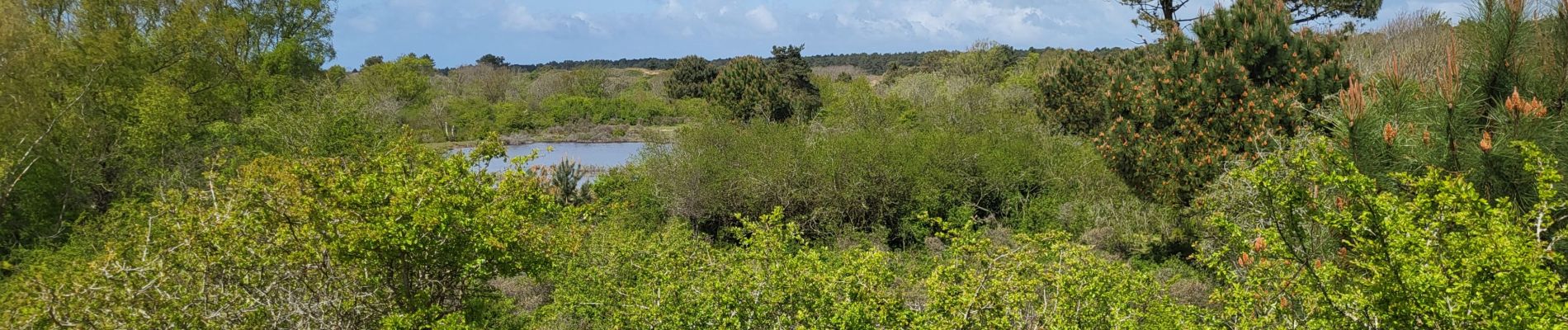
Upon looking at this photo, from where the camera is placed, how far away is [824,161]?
18578 millimetres

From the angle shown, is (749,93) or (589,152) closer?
(749,93)

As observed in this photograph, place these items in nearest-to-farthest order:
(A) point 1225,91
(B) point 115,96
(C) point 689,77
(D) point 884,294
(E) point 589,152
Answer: (D) point 884,294, (A) point 1225,91, (B) point 115,96, (E) point 589,152, (C) point 689,77

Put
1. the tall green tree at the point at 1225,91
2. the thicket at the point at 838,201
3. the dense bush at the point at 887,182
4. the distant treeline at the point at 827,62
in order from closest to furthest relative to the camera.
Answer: the thicket at the point at 838,201, the tall green tree at the point at 1225,91, the dense bush at the point at 887,182, the distant treeline at the point at 827,62

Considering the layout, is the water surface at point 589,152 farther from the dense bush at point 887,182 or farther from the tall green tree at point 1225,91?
the tall green tree at point 1225,91

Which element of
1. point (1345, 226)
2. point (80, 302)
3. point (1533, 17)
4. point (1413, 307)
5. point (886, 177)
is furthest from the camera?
point (886, 177)

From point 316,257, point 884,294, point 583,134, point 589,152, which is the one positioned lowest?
point 589,152

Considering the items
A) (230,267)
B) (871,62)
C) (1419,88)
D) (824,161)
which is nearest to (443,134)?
(824,161)

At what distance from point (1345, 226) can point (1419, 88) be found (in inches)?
49.4

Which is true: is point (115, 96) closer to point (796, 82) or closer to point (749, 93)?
point (749, 93)

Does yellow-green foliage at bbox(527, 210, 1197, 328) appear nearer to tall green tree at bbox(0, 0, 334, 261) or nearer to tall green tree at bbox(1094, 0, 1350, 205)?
tall green tree at bbox(1094, 0, 1350, 205)

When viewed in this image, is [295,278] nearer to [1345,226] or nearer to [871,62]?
[1345,226]

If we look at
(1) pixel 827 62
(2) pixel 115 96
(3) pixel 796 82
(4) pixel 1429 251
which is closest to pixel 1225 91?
(4) pixel 1429 251

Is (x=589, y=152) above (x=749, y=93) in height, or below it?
below

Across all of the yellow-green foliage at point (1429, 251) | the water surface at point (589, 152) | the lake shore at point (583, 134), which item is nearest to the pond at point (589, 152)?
the water surface at point (589, 152)
